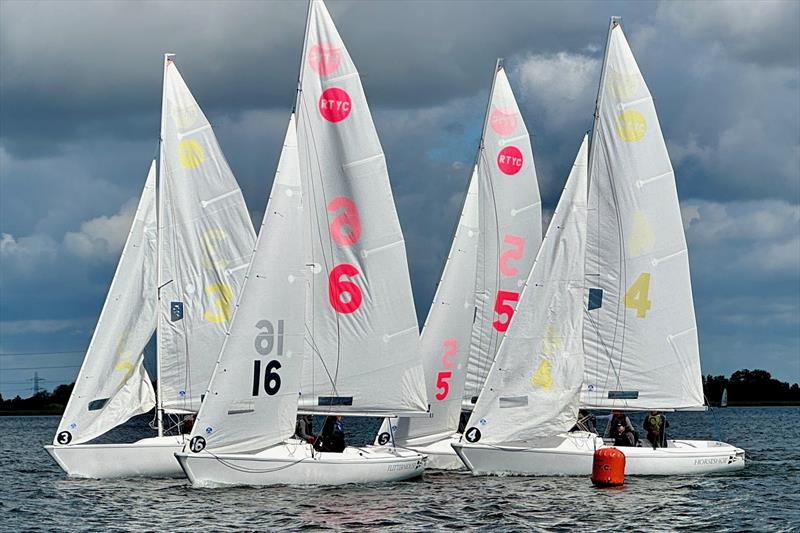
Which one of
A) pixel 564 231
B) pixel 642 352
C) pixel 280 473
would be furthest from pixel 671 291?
pixel 280 473

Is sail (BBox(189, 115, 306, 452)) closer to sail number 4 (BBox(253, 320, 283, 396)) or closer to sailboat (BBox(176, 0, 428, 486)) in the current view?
sail number 4 (BBox(253, 320, 283, 396))

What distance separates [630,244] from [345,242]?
28.9 ft

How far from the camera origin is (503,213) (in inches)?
1684

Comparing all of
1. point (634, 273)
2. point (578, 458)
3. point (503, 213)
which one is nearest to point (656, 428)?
point (578, 458)

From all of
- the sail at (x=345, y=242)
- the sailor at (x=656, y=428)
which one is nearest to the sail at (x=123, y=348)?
the sail at (x=345, y=242)

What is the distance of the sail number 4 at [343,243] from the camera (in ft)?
119

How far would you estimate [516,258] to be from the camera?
42.8m

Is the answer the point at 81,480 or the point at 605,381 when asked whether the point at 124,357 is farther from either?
the point at 605,381

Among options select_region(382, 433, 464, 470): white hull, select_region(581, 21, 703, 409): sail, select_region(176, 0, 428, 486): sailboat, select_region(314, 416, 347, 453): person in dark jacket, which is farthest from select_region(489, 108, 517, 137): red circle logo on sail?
select_region(314, 416, 347, 453): person in dark jacket

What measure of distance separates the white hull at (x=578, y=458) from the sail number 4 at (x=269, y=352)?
5.84 m

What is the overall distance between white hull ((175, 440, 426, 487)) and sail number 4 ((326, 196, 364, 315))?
13.1ft

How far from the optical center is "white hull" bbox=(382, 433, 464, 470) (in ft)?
129

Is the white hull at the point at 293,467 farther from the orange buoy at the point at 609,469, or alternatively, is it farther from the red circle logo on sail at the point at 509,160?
the red circle logo on sail at the point at 509,160

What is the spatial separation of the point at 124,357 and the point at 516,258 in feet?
42.0
